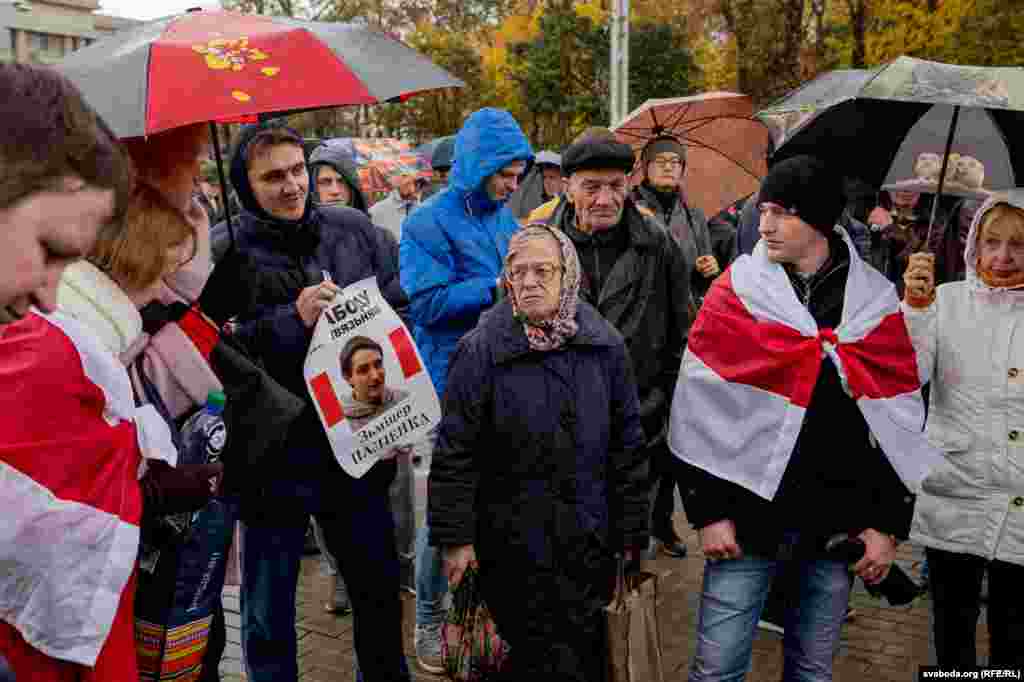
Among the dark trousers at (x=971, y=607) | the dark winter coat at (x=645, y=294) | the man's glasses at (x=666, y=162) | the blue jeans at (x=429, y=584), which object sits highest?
the man's glasses at (x=666, y=162)

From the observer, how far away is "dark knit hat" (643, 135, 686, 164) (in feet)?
18.5

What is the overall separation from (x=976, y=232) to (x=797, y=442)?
1179 mm

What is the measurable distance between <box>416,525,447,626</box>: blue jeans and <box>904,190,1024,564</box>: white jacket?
76.7 inches

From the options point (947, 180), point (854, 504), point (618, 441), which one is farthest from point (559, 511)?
point (947, 180)

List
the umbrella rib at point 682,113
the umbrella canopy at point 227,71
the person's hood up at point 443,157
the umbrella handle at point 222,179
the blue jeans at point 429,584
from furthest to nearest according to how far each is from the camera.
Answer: the person's hood up at point 443,157
the umbrella rib at point 682,113
the blue jeans at point 429,584
the umbrella handle at point 222,179
the umbrella canopy at point 227,71

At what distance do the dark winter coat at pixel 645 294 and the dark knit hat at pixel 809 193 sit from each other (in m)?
0.77

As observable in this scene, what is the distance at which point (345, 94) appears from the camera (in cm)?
266

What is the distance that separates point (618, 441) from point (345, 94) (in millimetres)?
1453

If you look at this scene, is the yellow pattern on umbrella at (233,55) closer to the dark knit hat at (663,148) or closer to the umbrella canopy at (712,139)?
the dark knit hat at (663,148)

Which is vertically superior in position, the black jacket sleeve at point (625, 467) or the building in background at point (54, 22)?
the building in background at point (54, 22)

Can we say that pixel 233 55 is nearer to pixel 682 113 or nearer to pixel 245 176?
pixel 245 176

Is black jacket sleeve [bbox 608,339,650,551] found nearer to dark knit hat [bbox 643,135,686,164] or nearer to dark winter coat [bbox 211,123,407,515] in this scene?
dark winter coat [bbox 211,123,407,515]

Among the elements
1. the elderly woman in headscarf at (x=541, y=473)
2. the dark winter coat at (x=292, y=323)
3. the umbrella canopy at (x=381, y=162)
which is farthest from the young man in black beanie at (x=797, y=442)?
the umbrella canopy at (x=381, y=162)

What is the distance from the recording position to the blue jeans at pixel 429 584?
4137 millimetres
